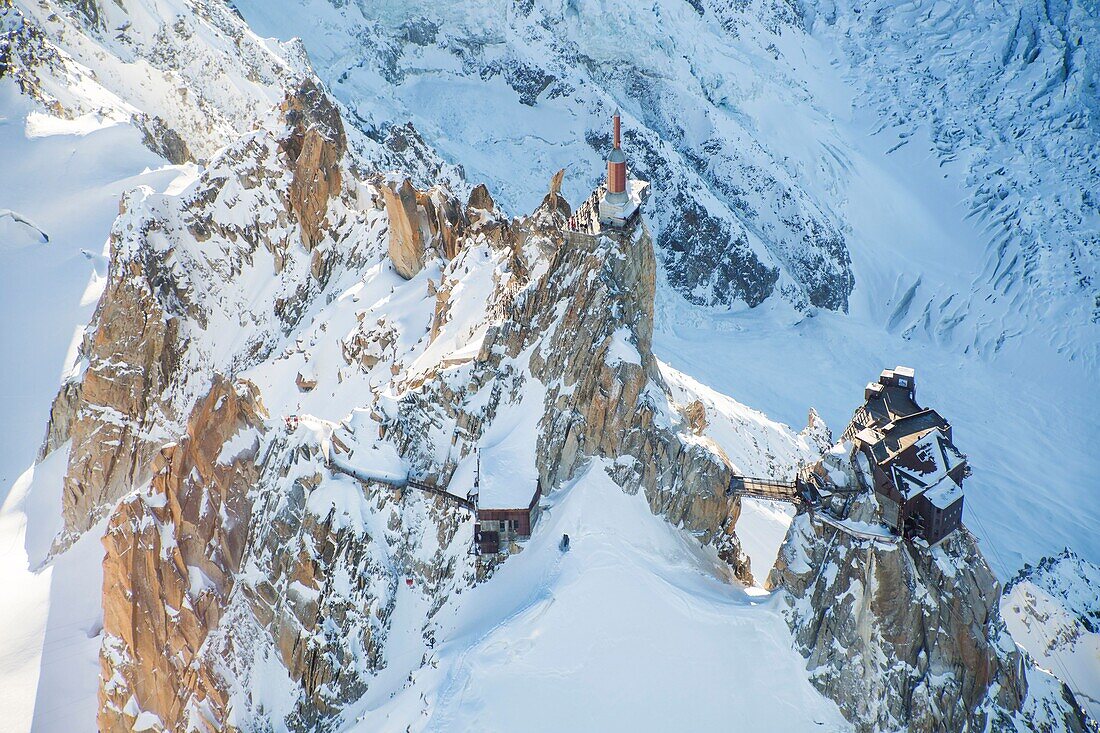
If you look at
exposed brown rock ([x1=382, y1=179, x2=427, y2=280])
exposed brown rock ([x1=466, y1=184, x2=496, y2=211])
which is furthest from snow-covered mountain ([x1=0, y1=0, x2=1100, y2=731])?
exposed brown rock ([x1=466, y1=184, x2=496, y2=211])

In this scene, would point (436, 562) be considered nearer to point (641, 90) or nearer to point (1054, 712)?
point (1054, 712)

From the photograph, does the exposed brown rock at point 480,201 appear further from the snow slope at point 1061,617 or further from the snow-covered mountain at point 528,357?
the snow slope at point 1061,617

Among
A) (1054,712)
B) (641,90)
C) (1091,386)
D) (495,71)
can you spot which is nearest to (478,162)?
(495,71)

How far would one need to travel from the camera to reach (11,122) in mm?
85812

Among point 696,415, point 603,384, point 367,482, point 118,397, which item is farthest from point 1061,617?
point 118,397

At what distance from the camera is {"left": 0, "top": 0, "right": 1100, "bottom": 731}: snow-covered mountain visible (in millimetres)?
36594

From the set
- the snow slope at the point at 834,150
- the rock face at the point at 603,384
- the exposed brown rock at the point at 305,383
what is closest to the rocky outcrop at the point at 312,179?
the exposed brown rock at the point at 305,383

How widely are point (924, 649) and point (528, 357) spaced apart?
65.6ft

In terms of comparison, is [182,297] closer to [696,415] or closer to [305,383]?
[305,383]

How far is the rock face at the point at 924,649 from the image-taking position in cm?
3384

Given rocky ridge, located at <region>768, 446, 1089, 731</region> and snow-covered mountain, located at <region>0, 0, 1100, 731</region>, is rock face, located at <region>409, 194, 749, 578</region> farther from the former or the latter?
rocky ridge, located at <region>768, 446, 1089, 731</region>

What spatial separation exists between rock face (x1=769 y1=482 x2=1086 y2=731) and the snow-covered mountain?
14 cm

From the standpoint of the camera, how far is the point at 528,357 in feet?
139

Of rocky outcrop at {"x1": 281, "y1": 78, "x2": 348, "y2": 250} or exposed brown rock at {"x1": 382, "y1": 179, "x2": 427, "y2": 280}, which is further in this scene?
rocky outcrop at {"x1": 281, "y1": 78, "x2": 348, "y2": 250}
